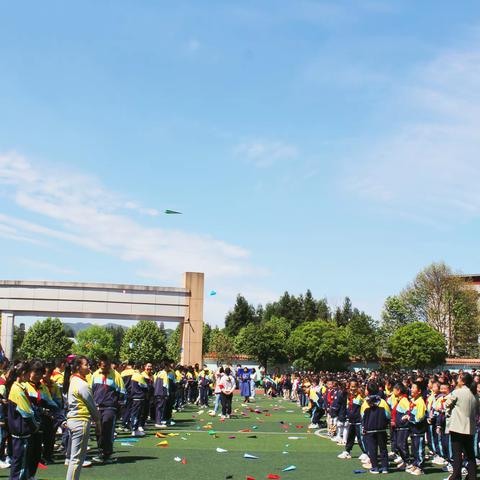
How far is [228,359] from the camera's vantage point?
2886 inches

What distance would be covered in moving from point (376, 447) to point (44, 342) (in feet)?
229

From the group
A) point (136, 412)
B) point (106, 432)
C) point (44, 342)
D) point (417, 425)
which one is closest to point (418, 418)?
point (417, 425)

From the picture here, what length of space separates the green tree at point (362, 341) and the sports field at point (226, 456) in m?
51.8

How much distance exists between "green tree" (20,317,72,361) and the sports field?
60.0 m

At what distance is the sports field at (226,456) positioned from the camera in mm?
11625

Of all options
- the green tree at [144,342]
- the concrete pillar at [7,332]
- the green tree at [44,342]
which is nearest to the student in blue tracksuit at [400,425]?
the concrete pillar at [7,332]

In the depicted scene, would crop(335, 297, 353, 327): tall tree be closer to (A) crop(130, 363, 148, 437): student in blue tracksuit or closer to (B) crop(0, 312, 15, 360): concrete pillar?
(B) crop(0, 312, 15, 360): concrete pillar

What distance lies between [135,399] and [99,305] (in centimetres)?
3210

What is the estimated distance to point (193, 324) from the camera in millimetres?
51094

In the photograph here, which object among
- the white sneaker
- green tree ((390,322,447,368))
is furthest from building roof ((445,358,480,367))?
the white sneaker

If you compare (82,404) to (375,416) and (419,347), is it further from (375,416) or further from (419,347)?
(419,347)

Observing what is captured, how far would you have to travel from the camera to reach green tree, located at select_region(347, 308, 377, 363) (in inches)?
2798

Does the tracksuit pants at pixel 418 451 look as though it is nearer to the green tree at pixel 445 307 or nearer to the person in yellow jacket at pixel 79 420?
the person in yellow jacket at pixel 79 420

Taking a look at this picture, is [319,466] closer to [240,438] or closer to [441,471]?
[441,471]
